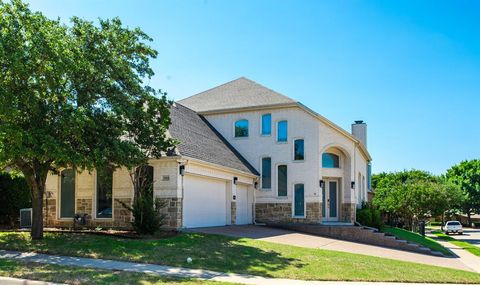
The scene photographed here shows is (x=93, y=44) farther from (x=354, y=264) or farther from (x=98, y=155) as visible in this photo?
(x=354, y=264)

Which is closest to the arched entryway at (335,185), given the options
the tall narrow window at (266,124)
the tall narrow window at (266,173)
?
the tall narrow window at (266,173)

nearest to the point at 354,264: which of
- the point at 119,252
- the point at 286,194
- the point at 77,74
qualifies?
the point at 119,252

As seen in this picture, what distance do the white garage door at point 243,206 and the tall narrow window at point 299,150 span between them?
3.25 m

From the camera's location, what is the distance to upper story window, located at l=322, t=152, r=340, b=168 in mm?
26792

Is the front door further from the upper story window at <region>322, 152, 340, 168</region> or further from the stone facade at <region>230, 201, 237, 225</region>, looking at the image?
the stone facade at <region>230, 201, 237, 225</region>

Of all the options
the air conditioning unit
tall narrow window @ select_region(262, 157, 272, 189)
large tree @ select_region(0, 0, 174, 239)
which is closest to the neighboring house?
tall narrow window @ select_region(262, 157, 272, 189)

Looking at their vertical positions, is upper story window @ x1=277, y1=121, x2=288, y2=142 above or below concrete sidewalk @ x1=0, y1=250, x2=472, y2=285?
above

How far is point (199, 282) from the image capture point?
10.0m

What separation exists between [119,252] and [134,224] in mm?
3249

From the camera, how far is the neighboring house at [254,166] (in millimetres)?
20328

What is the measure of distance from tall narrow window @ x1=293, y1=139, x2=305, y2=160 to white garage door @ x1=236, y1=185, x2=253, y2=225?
3252 millimetres

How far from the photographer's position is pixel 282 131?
26.3 m

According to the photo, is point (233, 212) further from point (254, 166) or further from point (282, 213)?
point (254, 166)

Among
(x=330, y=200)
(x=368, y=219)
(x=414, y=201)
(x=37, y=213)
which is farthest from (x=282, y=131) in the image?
(x=414, y=201)
